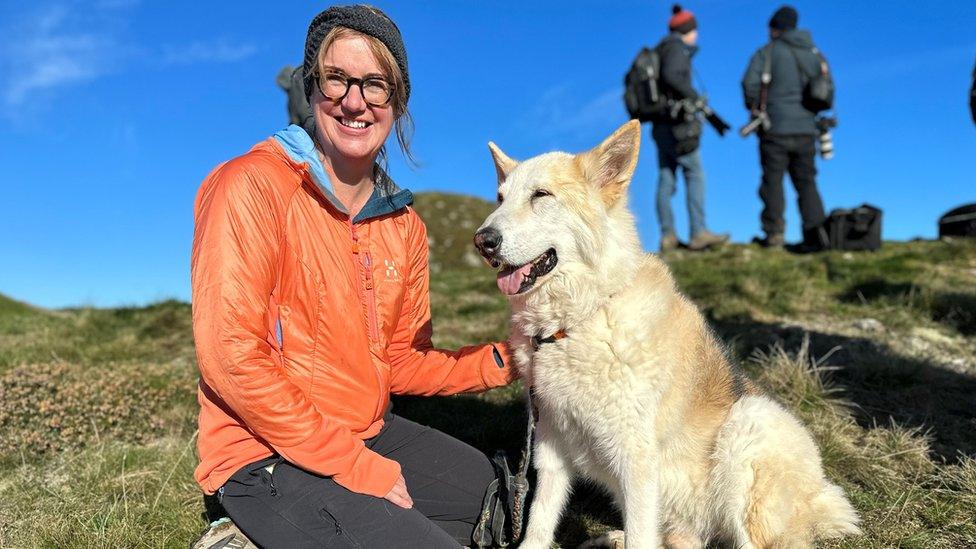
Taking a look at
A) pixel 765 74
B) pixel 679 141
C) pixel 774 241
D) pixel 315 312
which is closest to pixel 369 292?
pixel 315 312

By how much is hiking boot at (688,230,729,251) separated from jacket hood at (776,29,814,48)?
3.63 meters

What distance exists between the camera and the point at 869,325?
653 centimetres

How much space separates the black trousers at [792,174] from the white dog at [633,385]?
8.58 m

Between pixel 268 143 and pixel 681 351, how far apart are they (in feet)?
7.72

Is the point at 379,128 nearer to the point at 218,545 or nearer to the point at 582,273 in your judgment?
the point at 582,273

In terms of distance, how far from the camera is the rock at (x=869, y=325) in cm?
648

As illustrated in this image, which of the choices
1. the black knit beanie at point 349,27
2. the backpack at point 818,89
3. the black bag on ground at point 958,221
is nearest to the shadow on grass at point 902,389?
the black knit beanie at point 349,27

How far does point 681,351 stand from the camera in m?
2.91

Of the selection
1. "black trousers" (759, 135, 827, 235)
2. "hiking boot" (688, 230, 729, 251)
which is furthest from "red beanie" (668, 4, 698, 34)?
"hiking boot" (688, 230, 729, 251)

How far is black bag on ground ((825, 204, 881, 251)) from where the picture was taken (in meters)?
10.2

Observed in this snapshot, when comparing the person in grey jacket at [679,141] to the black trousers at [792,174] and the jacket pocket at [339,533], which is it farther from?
the jacket pocket at [339,533]

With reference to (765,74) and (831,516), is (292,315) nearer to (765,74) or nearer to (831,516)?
(831,516)

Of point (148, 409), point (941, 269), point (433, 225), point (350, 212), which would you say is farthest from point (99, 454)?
point (433, 225)

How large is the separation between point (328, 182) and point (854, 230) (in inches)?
409
